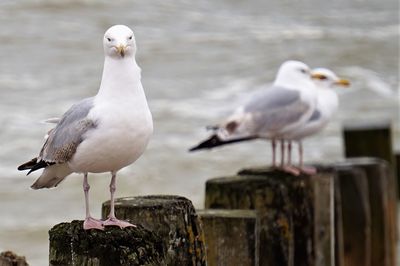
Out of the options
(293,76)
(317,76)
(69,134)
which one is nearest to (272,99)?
(293,76)

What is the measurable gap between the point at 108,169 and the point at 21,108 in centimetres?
886

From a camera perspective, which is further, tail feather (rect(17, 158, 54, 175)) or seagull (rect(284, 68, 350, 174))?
seagull (rect(284, 68, 350, 174))

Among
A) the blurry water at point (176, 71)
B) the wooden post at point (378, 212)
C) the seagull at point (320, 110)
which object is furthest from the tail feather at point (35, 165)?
the blurry water at point (176, 71)

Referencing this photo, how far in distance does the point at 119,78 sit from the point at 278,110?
362 centimetres

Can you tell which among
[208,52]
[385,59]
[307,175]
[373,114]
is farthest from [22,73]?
[307,175]

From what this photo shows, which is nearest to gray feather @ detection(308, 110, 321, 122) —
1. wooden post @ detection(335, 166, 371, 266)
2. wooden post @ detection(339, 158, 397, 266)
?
wooden post @ detection(339, 158, 397, 266)

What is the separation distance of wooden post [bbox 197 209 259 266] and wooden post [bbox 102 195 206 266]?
47 centimetres

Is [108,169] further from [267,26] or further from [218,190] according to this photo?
[267,26]

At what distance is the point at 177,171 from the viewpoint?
10984mm

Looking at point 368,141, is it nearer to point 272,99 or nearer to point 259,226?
point 272,99

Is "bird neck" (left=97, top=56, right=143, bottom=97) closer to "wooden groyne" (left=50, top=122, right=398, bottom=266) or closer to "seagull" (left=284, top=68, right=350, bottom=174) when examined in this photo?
"wooden groyne" (left=50, top=122, right=398, bottom=266)

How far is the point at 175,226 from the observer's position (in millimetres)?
3365

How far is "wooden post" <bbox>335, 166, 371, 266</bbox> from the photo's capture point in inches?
256

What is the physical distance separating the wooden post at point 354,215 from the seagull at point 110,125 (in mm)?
3087
